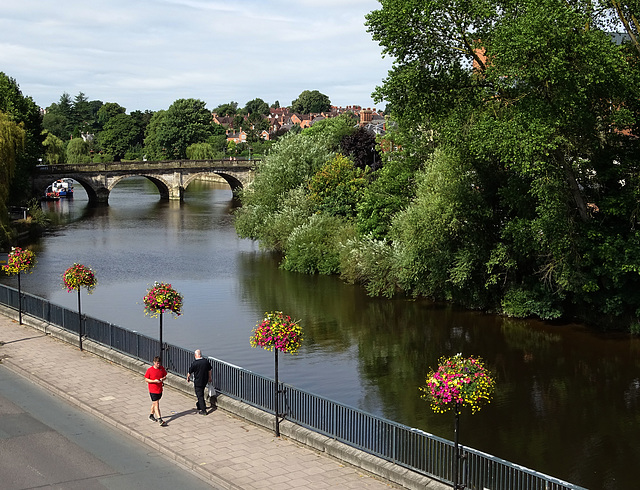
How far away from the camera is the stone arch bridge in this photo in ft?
286

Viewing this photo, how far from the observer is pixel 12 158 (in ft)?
176

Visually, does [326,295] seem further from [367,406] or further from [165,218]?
[165,218]

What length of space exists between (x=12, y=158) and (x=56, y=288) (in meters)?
15.5

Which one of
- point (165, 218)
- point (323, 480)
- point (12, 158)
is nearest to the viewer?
point (323, 480)

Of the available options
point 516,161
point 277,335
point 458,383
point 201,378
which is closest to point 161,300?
point 201,378

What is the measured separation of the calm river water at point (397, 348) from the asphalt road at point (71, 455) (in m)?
9.01

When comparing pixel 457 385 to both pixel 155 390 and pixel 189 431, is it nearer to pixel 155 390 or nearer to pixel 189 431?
pixel 189 431

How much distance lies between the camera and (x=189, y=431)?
16531mm

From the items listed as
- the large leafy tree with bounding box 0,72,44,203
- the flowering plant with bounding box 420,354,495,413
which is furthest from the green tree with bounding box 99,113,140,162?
the flowering plant with bounding box 420,354,495,413

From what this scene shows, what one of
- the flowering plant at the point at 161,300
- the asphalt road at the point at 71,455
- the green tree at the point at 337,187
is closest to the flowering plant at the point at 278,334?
the asphalt road at the point at 71,455

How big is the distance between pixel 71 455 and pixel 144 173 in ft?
278

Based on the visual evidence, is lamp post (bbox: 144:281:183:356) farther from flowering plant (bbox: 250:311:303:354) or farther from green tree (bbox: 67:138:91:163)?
green tree (bbox: 67:138:91:163)

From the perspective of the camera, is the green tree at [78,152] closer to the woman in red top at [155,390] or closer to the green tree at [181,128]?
the green tree at [181,128]

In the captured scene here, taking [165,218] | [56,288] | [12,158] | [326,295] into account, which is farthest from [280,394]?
[165,218]
